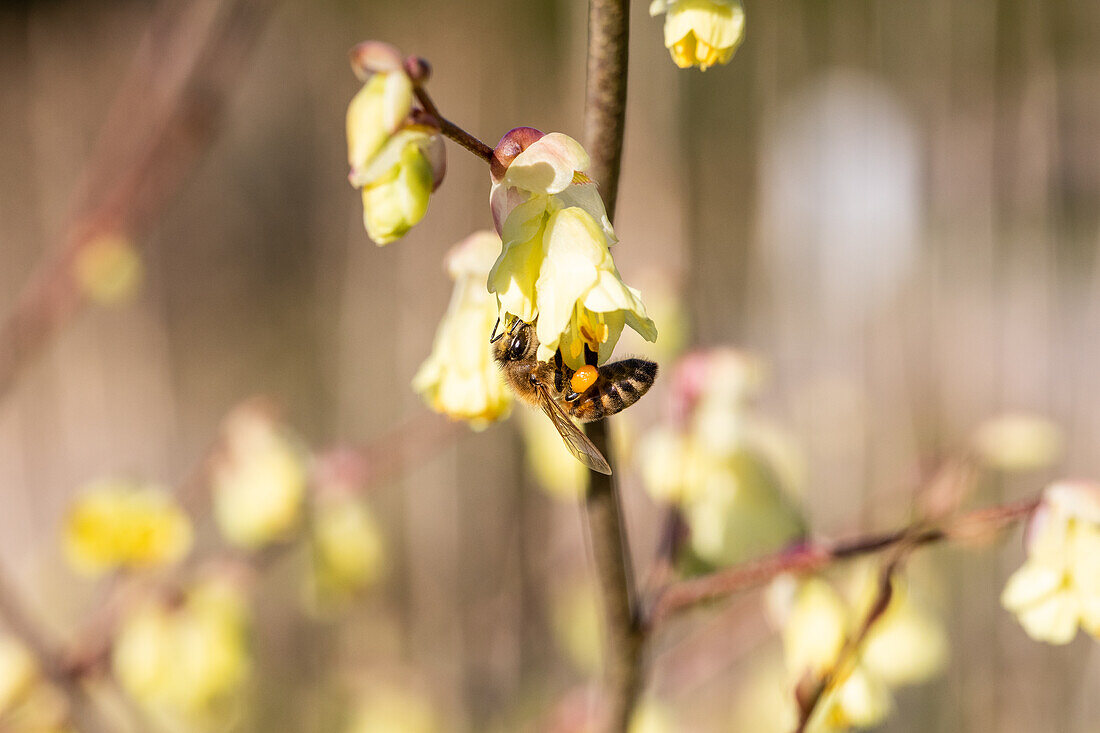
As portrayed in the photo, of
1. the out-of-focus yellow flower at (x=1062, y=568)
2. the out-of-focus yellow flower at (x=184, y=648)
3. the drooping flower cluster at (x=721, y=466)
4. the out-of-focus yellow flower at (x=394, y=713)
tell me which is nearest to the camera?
the out-of-focus yellow flower at (x=1062, y=568)

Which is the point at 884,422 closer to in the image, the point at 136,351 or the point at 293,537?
the point at 293,537

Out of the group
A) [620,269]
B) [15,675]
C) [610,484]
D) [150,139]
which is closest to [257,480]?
[15,675]

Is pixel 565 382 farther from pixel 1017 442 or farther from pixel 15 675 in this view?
pixel 15 675

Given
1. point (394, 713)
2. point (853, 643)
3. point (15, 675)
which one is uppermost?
point (853, 643)

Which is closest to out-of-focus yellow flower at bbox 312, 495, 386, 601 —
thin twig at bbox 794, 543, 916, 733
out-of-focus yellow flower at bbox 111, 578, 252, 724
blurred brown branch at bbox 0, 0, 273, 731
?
out-of-focus yellow flower at bbox 111, 578, 252, 724

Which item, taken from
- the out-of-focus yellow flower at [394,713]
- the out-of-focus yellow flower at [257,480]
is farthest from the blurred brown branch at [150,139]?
the out-of-focus yellow flower at [394,713]

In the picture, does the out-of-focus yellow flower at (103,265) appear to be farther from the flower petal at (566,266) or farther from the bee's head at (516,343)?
the flower petal at (566,266)
